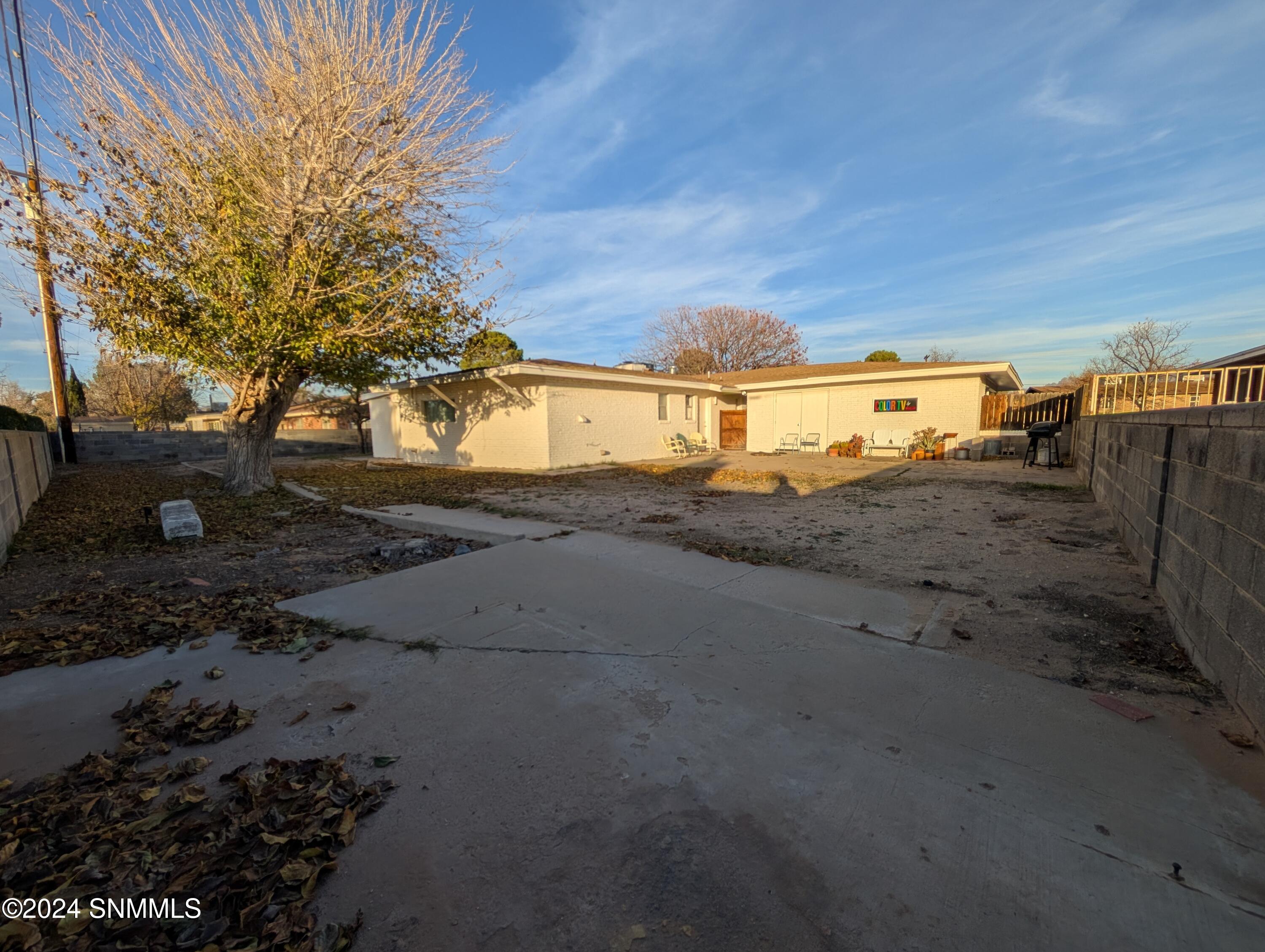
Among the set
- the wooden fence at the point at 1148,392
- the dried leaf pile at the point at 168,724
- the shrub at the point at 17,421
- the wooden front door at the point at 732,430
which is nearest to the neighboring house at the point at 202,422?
the shrub at the point at 17,421

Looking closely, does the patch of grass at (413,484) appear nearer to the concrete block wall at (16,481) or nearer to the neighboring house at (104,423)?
the concrete block wall at (16,481)

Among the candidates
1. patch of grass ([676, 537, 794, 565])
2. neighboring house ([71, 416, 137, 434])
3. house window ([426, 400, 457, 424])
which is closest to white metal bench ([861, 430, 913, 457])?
patch of grass ([676, 537, 794, 565])

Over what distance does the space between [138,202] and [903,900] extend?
11.5m

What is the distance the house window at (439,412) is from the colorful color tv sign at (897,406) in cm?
1313

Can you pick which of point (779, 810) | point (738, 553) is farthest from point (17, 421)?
point (779, 810)

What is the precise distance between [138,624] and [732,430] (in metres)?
19.0

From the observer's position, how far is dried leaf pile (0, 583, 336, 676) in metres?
3.19

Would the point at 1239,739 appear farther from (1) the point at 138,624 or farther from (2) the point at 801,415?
(2) the point at 801,415

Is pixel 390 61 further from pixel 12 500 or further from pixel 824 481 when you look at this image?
pixel 824 481

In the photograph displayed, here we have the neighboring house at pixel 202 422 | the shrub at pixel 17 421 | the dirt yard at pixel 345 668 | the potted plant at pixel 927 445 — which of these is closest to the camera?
the dirt yard at pixel 345 668

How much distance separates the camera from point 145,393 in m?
A: 28.4

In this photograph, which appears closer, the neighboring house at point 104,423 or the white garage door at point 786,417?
the white garage door at point 786,417

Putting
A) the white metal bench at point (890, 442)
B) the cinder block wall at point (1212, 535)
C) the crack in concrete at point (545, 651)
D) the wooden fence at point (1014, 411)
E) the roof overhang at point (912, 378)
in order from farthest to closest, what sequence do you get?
the white metal bench at point (890, 442) < the wooden fence at point (1014, 411) < the roof overhang at point (912, 378) < the crack in concrete at point (545, 651) < the cinder block wall at point (1212, 535)

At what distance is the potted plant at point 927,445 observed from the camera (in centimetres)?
1566
